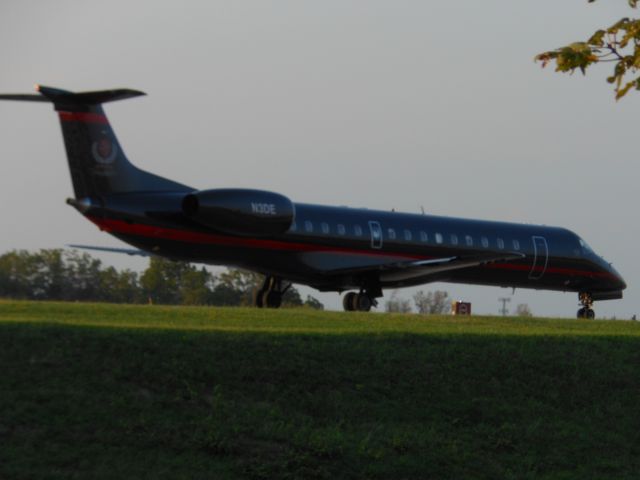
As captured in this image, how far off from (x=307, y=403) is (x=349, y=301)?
17.8 meters

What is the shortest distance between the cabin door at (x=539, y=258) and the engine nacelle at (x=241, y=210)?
29.1 feet

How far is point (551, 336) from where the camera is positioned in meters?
24.5

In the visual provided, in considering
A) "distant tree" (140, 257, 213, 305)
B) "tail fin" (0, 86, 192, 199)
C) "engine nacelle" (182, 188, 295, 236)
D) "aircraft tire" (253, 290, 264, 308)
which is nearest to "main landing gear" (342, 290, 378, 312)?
"aircraft tire" (253, 290, 264, 308)

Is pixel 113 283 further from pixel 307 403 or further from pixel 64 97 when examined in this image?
pixel 307 403

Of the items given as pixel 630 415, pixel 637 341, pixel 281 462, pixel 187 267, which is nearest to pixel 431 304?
pixel 187 267

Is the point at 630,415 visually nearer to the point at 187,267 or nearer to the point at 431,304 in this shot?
the point at 187,267

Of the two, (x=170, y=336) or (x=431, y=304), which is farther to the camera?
(x=431, y=304)

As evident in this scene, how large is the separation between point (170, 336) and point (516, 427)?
507 cm

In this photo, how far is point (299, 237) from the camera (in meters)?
34.5

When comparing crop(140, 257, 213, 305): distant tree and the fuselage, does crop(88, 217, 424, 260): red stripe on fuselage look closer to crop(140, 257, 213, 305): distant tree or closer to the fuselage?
the fuselage

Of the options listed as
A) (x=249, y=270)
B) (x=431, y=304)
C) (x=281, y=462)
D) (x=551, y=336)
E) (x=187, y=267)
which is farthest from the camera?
(x=431, y=304)

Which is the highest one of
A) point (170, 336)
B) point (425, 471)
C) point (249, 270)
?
point (249, 270)

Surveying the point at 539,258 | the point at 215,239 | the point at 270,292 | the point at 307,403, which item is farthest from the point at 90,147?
the point at 539,258

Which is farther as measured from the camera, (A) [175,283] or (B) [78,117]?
(A) [175,283]
